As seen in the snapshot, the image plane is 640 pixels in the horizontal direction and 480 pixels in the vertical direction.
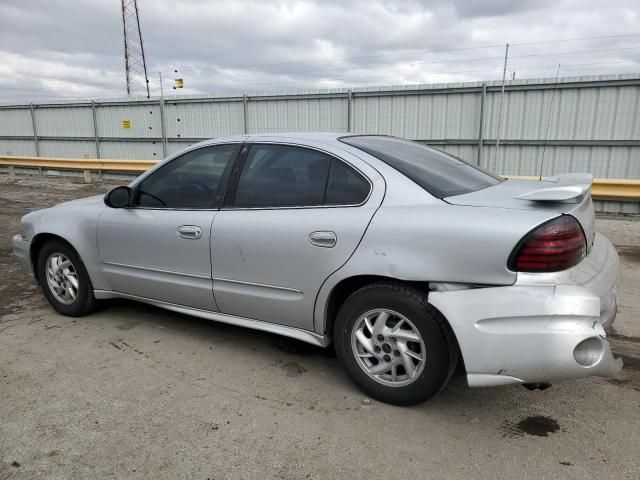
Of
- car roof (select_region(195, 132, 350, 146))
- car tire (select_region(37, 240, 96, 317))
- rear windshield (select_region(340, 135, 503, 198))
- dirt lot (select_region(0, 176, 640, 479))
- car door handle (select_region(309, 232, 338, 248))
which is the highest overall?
car roof (select_region(195, 132, 350, 146))

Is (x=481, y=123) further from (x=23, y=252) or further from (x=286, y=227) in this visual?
(x=23, y=252)

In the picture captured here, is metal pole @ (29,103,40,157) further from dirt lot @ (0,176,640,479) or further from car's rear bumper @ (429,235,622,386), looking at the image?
car's rear bumper @ (429,235,622,386)

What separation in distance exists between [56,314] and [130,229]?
1.28m

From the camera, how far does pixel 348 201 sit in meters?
2.91

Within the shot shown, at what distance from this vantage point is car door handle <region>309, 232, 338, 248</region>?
284 centimetres

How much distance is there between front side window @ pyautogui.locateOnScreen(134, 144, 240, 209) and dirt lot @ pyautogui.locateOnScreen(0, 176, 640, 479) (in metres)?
1.06

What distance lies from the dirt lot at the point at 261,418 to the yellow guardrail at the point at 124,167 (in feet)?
18.8

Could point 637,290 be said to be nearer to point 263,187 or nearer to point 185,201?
point 263,187

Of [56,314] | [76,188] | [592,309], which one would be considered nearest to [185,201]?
[56,314]

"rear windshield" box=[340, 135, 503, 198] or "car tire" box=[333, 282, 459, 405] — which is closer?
"car tire" box=[333, 282, 459, 405]

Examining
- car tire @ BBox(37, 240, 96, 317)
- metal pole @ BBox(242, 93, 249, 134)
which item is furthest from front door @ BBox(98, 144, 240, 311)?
metal pole @ BBox(242, 93, 249, 134)

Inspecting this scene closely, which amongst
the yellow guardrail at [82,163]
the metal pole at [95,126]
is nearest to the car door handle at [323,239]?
the yellow guardrail at [82,163]

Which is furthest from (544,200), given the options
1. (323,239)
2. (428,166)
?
(323,239)

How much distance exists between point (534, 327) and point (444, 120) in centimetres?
980
